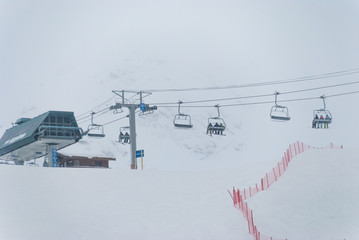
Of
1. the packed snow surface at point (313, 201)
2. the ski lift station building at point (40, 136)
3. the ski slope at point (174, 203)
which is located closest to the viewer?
the ski slope at point (174, 203)

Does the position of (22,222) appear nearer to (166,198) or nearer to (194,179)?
(166,198)

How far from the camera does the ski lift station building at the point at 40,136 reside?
49.7 meters

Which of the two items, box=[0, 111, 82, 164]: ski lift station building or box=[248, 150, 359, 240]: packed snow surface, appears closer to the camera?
box=[248, 150, 359, 240]: packed snow surface

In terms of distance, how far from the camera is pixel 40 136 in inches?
1939

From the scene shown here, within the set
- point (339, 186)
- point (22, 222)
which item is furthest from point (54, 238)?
point (339, 186)

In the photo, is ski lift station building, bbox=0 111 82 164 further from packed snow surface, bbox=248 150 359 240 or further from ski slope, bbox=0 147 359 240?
packed snow surface, bbox=248 150 359 240

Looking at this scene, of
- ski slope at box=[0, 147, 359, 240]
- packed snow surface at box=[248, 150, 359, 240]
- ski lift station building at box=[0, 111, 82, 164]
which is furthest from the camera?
ski lift station building at box=[0, 111, 82, 164]

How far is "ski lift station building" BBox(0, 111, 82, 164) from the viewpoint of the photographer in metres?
49.7

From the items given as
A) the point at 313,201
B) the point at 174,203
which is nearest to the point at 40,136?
the point at 174,203

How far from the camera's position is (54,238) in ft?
79.2

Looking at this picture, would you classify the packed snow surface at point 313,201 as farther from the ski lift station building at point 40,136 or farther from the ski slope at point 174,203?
the ski lift station building at point 40,136

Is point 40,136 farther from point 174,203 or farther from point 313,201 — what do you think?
point 313,201

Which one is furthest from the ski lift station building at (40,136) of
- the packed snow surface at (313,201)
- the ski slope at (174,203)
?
the packed snow surface at (313,201)

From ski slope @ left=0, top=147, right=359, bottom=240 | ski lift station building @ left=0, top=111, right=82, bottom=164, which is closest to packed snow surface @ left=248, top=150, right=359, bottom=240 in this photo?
ski slope @ left=0, top=147, right=359, bottom=240
